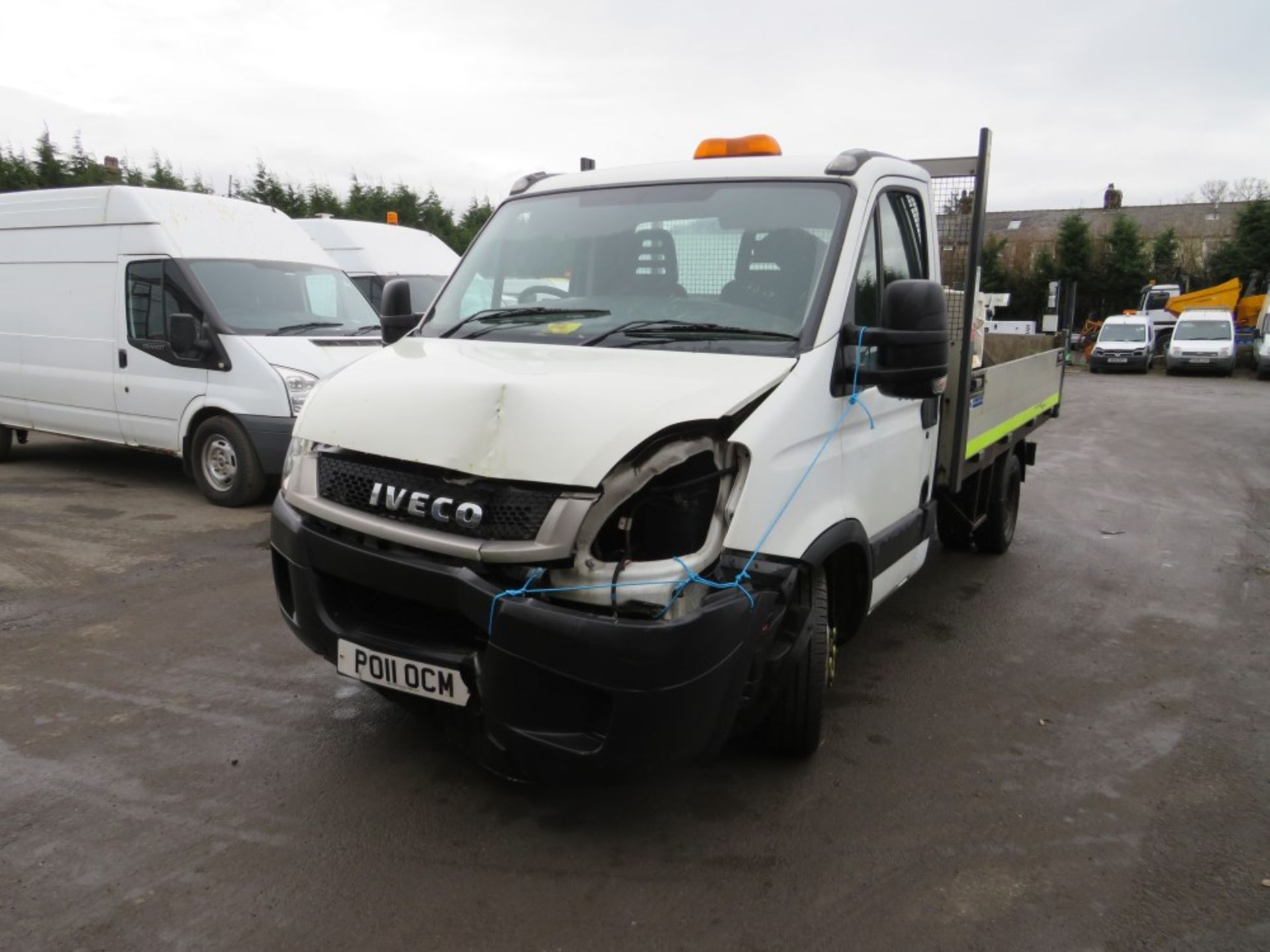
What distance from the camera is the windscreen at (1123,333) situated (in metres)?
27.9

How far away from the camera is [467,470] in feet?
9.32

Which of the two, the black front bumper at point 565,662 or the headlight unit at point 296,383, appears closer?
the black front bumper at point 565,662

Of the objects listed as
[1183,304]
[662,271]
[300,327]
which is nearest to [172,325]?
[300,327]

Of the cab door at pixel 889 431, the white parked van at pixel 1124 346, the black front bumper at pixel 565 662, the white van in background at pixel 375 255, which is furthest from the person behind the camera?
the white parked van at pixel 1124 346

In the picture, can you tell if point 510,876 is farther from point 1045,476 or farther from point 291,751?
point 1045,476

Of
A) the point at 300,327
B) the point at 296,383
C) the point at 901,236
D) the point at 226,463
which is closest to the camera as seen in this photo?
the point at 901,236

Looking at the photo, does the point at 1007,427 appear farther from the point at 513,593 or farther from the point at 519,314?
the point at 513,593

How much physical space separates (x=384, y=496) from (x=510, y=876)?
4.16 feet

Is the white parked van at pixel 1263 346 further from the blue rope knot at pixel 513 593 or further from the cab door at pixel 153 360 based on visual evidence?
the blue rope knot at pixel 513 593

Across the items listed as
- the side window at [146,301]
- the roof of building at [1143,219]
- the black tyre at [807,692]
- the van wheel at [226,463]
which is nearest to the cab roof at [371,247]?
the side window at [146,301]

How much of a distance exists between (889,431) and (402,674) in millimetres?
2263

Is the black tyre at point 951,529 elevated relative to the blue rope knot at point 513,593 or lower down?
lower down

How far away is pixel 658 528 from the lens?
9.41ft

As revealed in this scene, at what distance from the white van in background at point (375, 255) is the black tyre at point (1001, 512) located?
812cm
